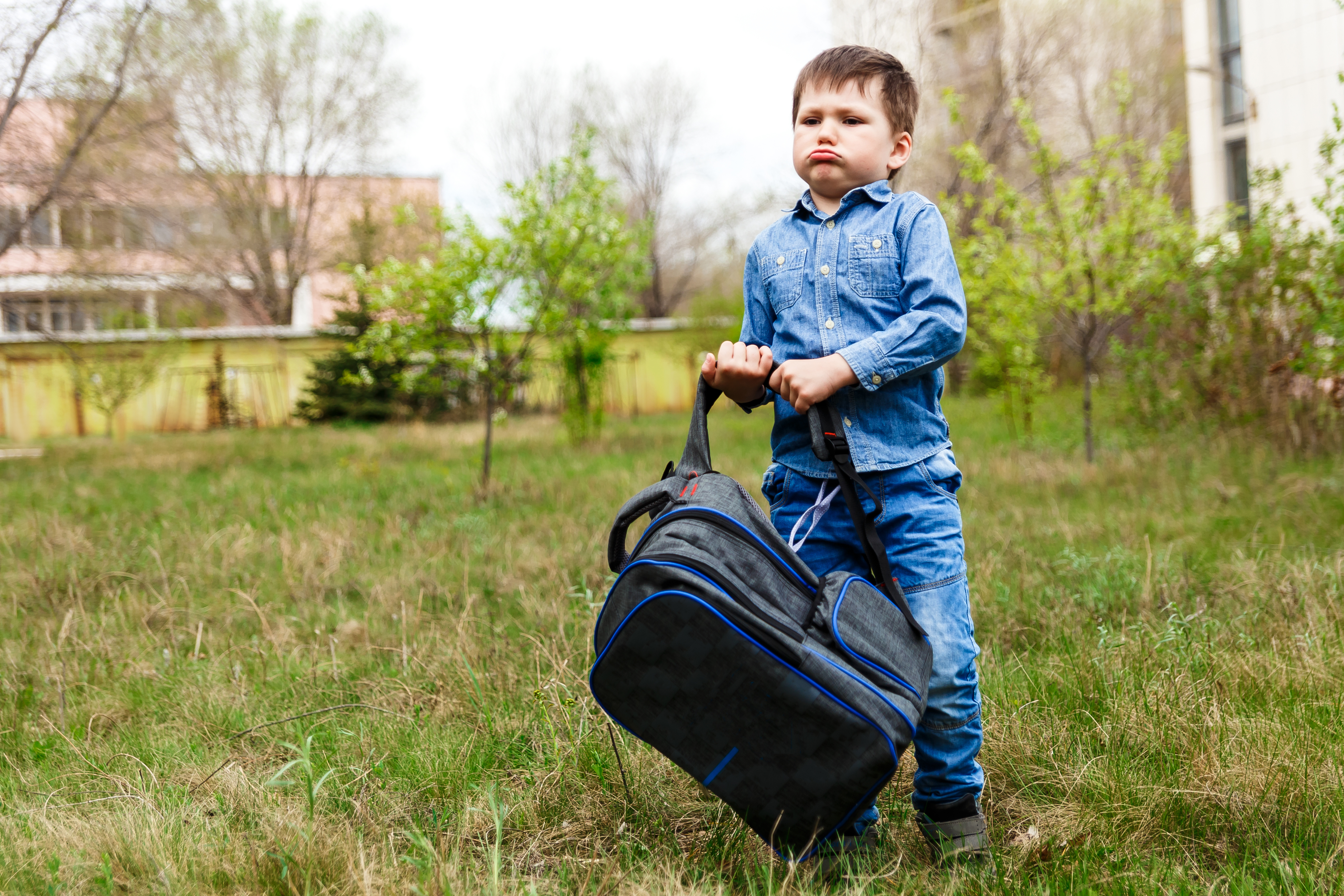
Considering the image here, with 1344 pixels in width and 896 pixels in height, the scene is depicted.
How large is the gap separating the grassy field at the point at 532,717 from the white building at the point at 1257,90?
46.7ft

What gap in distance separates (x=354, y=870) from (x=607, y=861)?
486 mm

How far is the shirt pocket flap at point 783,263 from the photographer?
206 centimetres

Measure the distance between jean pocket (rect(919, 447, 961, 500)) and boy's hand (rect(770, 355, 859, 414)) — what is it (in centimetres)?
26

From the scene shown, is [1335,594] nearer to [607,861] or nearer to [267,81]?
[607,861]

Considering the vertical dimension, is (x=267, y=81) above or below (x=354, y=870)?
above

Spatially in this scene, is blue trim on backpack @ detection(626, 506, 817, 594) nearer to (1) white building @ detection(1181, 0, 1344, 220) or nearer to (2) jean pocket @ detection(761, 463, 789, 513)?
(2) jean pocket @ detection(761, 463, 789, 513)

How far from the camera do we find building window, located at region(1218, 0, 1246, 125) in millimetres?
18938

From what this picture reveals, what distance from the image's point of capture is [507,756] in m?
2.45

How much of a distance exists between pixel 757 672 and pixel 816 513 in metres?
0.50

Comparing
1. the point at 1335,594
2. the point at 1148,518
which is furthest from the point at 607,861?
the point at 1148,518

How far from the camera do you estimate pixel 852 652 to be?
1594 millimetres

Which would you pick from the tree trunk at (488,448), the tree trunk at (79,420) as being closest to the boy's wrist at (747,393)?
the tree trunk at (488,448)

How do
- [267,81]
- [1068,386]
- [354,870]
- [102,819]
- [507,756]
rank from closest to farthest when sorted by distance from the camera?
[354,870], [102,819], [507,756], [1068,386], [267,81]

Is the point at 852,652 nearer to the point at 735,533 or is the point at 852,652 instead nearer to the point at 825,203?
the point at 735,533
